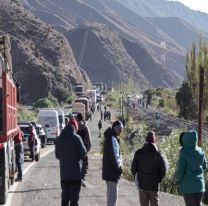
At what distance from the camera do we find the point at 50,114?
126 ft

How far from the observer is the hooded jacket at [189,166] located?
9.16 m

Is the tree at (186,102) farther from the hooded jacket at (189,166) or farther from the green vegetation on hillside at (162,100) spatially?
the hooded jacket at (189,166)

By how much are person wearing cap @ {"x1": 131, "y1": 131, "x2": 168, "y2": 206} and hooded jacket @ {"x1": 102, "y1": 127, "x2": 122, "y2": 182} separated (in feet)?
2.03

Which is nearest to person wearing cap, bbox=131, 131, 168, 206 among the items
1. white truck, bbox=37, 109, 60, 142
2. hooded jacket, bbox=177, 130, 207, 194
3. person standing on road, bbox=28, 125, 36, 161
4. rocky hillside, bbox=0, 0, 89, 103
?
hooded jacket, bbox=177, 130, 207, 194

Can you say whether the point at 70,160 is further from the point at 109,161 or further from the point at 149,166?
the point at 149,166

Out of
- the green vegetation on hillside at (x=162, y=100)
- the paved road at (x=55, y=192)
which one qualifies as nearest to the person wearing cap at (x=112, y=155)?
the paved road at (x=55, y=192)

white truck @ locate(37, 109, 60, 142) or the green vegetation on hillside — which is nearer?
white truck @ locate(37, 109, 60, 142)

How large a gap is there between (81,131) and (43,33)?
111620mm

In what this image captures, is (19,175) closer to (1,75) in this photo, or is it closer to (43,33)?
(1,75)

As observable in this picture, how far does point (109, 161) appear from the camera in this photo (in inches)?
421

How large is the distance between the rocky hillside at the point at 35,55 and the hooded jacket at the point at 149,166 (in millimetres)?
99399

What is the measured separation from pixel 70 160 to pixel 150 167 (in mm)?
1361

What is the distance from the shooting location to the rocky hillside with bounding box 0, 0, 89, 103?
368 feet

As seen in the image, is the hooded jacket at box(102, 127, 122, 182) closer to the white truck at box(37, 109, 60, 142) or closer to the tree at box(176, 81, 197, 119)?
the white truck at box(37, 109, 60, 142)
